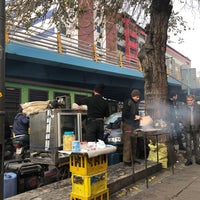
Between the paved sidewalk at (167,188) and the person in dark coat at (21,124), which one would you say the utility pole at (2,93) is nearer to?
the paved sidewalk at (167,188)

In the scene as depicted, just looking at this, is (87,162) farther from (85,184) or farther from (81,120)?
(81,120)

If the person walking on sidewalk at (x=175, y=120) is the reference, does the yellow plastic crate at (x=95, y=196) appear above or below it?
below

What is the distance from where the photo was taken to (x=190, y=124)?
8.01m

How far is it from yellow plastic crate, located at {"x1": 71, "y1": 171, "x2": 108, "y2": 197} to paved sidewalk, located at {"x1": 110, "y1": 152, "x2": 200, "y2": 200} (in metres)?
0.83

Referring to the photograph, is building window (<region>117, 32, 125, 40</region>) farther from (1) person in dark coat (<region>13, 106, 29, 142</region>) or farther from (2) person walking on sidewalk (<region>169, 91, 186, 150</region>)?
(1) person in dark coat (<region>13, 106, 29, 142</region>)

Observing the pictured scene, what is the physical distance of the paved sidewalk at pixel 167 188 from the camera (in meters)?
4.98

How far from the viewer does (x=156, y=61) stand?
26.4ft

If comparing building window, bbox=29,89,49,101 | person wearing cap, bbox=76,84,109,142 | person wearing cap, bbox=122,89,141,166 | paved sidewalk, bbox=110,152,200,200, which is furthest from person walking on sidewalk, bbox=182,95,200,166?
building window, bbox=29,89,49,101

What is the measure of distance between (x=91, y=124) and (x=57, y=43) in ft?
27.3

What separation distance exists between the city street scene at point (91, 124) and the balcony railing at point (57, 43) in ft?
0.35

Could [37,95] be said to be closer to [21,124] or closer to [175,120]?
[21,124]

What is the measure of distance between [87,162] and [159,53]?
511cm

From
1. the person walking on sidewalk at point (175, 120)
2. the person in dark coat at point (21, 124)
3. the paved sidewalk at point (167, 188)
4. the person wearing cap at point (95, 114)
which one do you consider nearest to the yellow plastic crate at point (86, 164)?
the paved sidewalk at point (167, 188)

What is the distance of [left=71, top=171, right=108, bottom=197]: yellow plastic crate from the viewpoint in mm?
3980
